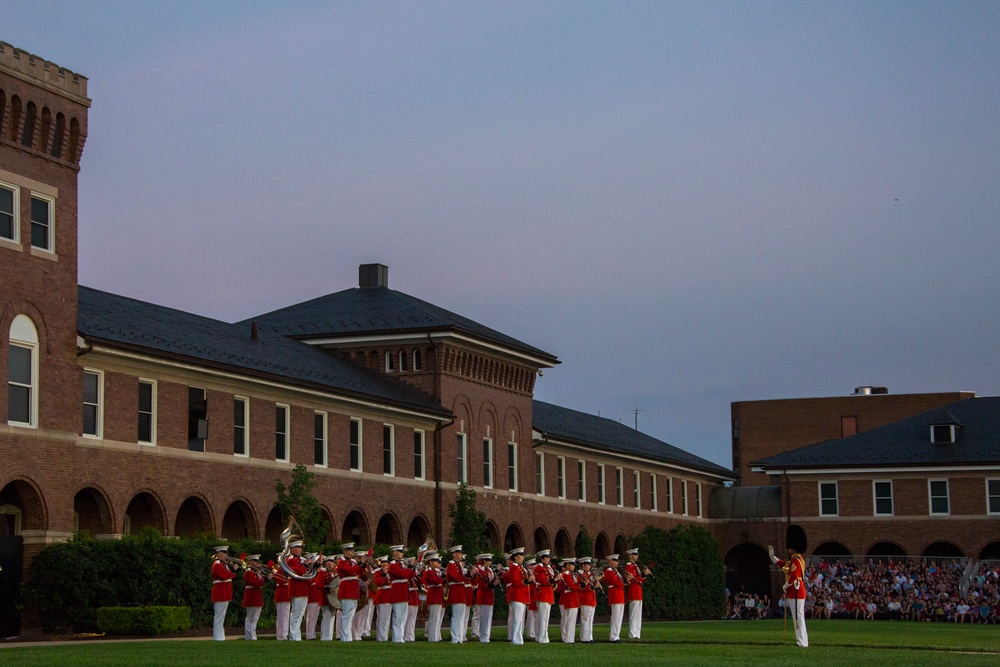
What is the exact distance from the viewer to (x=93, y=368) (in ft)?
126

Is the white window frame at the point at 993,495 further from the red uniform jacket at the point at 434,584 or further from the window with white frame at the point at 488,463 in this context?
the red uniform jacket at the point at 434,584

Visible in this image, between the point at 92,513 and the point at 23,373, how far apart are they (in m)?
4.83

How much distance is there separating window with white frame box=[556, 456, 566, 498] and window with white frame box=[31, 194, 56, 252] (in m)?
33.4

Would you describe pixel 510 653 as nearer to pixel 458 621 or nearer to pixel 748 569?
pixel 458 621

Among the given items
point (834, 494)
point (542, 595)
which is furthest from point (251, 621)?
point (834, 494)

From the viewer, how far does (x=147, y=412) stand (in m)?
40.6

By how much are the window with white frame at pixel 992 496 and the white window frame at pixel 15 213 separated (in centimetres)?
5054

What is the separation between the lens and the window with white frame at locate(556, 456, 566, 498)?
6681 centimetres

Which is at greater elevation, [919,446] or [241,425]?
[919,446]

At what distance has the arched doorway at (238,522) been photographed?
44.5m

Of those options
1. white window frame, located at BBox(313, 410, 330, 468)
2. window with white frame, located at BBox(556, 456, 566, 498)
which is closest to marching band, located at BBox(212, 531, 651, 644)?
white window frame, located at BBox(313, 410, 330, 468)

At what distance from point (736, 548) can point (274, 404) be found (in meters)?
41.8

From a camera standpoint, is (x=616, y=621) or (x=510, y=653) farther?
(x=616, y=621)

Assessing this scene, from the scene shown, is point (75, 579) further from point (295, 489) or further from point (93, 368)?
point (295, 489)
